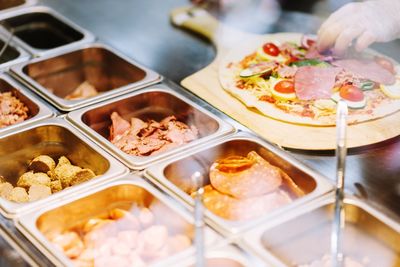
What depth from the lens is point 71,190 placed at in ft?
6.22

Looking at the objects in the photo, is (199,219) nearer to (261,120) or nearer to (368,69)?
(261,120)

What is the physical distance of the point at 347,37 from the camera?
96.3 inches

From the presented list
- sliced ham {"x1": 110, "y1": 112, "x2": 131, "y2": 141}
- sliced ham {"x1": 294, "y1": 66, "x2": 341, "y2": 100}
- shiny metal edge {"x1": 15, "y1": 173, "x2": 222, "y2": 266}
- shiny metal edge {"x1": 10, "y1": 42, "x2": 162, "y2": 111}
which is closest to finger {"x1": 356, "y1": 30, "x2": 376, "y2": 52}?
sliced ham {"x1": 294, "y1": 66, "x2": 341, "y2": 100}

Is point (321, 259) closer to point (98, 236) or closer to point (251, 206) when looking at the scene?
point (251, 206)

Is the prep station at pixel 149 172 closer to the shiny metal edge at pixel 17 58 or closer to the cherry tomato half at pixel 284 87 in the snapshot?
the shiny metal edge at pixel 17 58

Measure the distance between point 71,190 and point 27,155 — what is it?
392mm

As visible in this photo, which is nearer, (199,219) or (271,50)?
(199,219)

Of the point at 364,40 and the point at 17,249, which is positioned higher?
the point at 364,40

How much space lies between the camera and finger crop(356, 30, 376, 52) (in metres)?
2.43

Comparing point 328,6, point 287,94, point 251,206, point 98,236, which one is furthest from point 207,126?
point 328,6

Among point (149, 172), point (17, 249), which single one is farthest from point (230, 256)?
point (17, 249)

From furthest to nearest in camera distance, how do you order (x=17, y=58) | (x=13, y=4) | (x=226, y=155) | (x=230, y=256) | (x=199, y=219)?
(x=13, y=4) < (x=17, y=58) < (x=226, y=155) < (x=230, y=256) < (x=199, y=219)

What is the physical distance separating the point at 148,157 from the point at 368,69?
35.5 inches

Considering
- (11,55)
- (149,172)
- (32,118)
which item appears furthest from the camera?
(11,55)
